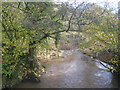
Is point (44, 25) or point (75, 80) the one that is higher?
point (44, 25)

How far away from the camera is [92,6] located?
3355mm

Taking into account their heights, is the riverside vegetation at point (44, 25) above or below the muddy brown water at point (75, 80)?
above

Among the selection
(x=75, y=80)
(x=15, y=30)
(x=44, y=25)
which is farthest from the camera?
(x=75, y=80)

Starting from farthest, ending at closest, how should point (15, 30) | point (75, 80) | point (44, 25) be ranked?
point (75, 80)
point (44, 25)
point (15, 30)

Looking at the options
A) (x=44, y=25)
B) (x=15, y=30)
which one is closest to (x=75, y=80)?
(x=44, y=25)

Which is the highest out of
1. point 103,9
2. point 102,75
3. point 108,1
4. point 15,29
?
point 108,1

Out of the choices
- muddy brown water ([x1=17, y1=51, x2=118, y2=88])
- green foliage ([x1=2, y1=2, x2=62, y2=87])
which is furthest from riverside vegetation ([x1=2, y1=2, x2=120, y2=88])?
muddy brown water ([x1=17, y1=51, x2=118, y2=88])

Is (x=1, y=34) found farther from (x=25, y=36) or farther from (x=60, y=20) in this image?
(x=60, y=20)

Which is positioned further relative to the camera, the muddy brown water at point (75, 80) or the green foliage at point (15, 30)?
the muddy brown water at point (75, 80)

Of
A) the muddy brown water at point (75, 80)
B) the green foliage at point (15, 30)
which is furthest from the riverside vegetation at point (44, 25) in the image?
the muddy brown water at point (75, 80)

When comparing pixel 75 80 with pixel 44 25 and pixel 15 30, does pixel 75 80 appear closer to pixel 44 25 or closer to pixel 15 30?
pixel 44 25

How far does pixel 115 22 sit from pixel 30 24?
2.53m

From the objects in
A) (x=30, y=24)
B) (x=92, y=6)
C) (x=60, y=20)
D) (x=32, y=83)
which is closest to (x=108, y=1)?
(x=92, y=6)

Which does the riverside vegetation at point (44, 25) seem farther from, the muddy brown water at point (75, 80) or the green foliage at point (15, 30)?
the muddy brown water at point (75, 80)
